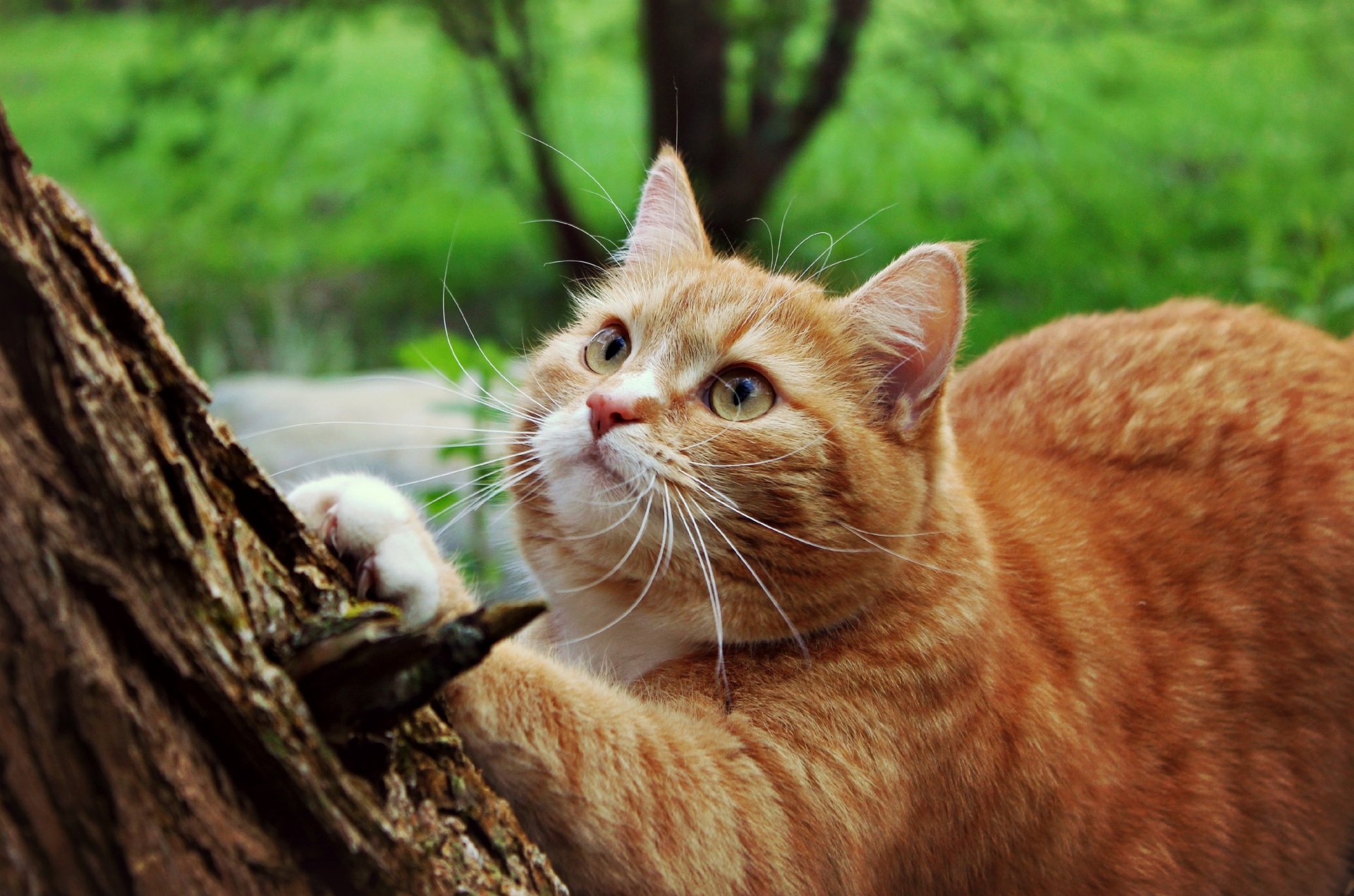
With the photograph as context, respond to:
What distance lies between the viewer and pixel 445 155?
8203 mm

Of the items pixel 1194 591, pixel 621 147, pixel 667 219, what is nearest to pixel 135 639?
pixel 667 219

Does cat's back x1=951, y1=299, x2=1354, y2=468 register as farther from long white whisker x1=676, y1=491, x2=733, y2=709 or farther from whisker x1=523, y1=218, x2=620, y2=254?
whisker x1=523, y1=218, x2=620, y2=254

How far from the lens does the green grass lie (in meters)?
6.64

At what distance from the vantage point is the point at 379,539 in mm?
1766

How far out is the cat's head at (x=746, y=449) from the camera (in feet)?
7.05

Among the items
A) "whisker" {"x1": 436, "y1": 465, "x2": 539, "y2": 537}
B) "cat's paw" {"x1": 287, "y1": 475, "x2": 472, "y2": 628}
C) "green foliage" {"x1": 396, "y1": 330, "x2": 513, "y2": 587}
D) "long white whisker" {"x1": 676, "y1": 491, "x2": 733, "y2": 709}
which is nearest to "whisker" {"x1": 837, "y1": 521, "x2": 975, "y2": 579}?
"long white whisker" {"x1": 676, "y1": 491, "x2": 733, "y2": 709}

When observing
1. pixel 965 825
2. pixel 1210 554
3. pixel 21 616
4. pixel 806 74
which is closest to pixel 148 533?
pixel 21 616

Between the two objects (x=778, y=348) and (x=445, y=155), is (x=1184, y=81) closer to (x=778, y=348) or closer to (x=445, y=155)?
(x=445, y=155)

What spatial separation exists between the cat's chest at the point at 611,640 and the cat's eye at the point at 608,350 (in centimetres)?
53

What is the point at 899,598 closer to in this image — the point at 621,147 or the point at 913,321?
the point at 913,321

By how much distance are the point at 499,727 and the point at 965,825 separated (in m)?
0.98

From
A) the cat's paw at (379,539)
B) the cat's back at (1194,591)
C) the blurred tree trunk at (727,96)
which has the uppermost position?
the blurred tree trunk at (727,96)

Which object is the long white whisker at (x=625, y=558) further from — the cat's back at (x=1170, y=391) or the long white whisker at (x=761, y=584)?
the cat's back at (x=1170, y=391)

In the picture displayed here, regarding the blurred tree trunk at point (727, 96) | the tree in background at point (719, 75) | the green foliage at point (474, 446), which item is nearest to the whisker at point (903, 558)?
the green foliage at point (474, 446)
